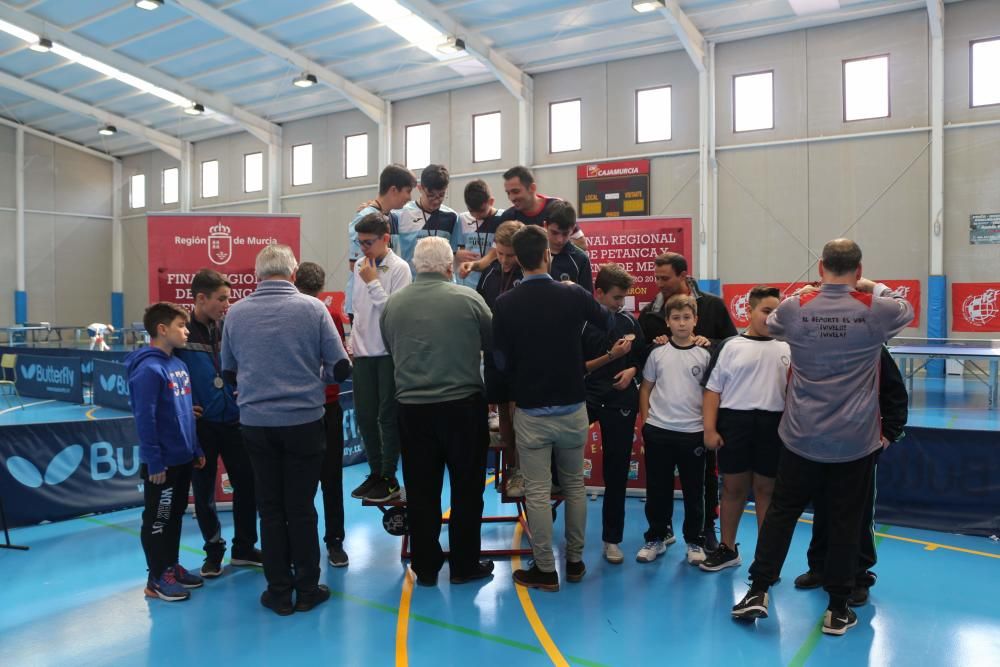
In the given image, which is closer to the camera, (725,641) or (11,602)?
(725,641)

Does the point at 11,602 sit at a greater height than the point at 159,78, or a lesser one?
lesser

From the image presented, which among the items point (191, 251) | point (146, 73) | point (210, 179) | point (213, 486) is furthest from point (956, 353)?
point (210, 179)

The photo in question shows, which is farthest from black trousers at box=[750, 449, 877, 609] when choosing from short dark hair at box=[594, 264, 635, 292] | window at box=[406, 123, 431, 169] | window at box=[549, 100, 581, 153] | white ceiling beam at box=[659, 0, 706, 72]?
window at box=[406, 123, 431, 169]

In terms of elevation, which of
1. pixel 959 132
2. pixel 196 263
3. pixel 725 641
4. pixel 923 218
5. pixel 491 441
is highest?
pixel 959 132

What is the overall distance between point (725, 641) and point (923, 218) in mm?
14153

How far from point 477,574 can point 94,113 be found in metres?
25.2

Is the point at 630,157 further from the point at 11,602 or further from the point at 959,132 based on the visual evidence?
the point at 11,602

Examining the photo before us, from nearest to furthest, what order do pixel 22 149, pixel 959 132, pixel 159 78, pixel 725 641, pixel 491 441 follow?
pixel 725 641 < pixel 491 441 < pixel 959 132 < pixel 159 78 < pixel 22 149

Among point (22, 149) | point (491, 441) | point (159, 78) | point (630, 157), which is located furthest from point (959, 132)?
point (22, 149)

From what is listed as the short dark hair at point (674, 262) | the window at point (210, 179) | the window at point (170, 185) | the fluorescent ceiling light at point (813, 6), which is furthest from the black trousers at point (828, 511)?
the window at point (170, 185)

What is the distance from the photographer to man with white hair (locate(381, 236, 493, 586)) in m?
4.20

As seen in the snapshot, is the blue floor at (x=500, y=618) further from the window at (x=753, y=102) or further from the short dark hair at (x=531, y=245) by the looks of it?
the window at (x=753, y=102)

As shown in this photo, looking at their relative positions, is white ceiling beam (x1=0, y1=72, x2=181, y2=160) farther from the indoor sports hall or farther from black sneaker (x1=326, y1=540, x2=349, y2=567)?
black sneaker (x1=326, y1=540, x2=349, y2=567)

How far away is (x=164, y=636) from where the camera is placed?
12.8 feet
